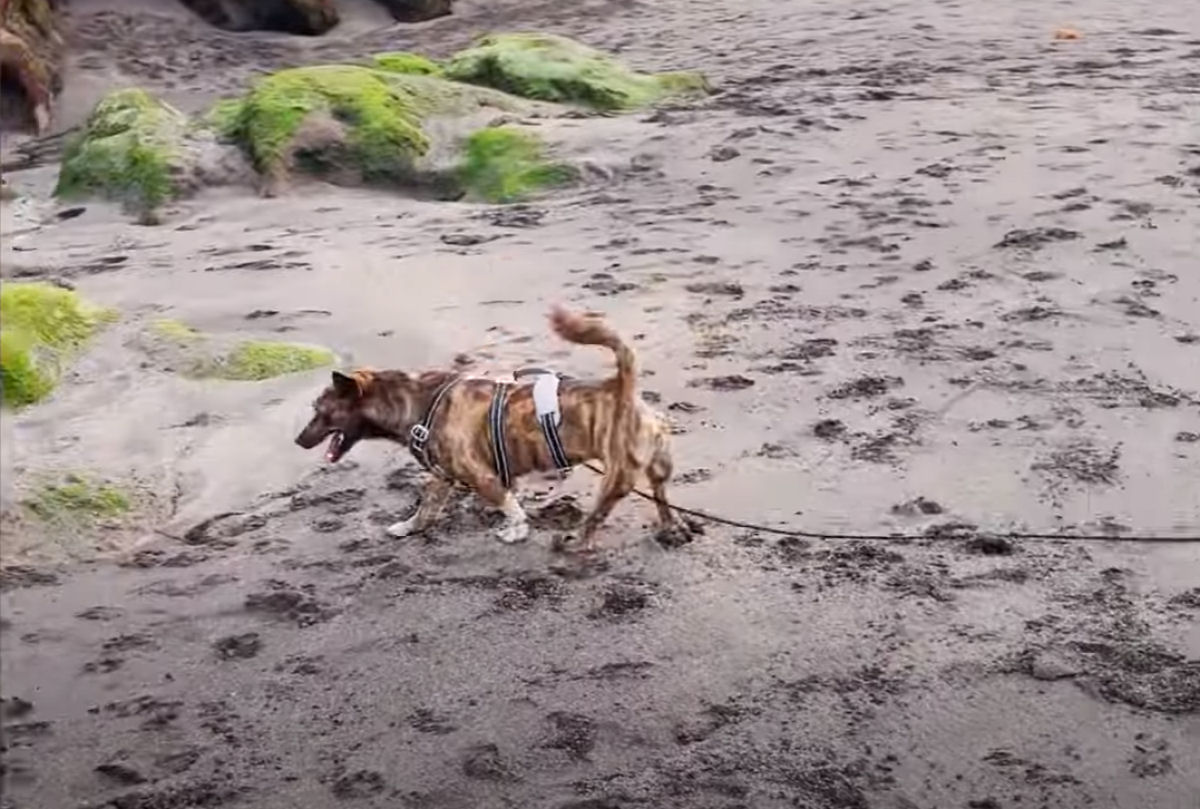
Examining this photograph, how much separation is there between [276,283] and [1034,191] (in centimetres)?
423

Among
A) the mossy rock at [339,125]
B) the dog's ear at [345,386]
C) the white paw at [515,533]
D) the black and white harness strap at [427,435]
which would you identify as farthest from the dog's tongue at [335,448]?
the mossy rock at [339,125]

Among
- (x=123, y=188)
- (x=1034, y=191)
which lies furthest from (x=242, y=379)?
(x=1034, y=191)

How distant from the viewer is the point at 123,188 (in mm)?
10406

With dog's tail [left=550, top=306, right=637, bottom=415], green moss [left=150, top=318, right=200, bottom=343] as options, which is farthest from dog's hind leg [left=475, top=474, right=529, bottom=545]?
green moss [left=150, top=318, right=200, bottom=343]

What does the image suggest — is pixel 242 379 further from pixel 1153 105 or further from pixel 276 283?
pixel 1153 105

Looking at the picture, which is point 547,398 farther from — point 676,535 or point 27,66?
point 27,66

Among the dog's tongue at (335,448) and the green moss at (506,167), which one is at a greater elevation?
the dog's tongue at (335,448)

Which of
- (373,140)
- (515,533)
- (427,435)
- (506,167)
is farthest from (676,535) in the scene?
(373,140)

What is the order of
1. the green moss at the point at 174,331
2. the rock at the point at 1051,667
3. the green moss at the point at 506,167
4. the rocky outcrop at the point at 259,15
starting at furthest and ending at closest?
the rocky outcrop at the point at 259,15 < the green moss at the point at 506,167 < the green moss at the point at 174,331 < the rock at the point at 1051,667

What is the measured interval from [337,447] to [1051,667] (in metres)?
2.48

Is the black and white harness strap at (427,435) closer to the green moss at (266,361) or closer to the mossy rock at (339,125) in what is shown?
the green moss at (266,361)

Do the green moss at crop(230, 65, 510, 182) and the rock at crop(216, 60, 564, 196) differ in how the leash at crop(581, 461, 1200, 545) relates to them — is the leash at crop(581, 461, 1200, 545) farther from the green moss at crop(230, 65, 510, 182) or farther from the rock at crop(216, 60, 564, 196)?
the green moss at crop(230, 65, 510, 182)

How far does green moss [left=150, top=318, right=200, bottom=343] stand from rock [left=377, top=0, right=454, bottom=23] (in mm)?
11510

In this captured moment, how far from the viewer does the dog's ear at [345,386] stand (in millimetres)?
5582
